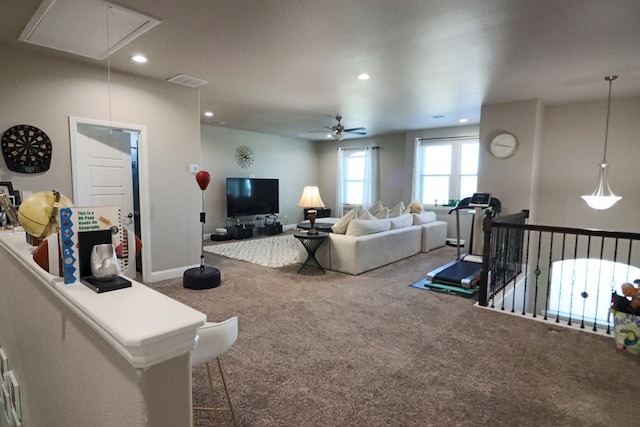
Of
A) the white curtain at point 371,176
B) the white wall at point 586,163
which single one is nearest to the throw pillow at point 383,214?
the white wall at point 586,163

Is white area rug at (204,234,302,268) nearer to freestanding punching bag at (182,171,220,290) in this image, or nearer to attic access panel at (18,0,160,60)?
freestanding punching bag at (182,171,220,290)

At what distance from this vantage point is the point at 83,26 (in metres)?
2.86

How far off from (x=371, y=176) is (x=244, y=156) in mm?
3385

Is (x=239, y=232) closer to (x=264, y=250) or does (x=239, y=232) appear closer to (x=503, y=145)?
(x=264, y=250)

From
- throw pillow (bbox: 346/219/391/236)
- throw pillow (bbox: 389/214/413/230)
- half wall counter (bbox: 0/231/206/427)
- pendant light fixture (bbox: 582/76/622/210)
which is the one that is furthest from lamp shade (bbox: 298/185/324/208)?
half wall counter (bbox: 0/231/206/427)

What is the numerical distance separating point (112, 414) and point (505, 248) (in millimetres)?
4650

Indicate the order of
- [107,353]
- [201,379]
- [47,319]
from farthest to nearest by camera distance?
[201,379] → [47,319] → [107,353]

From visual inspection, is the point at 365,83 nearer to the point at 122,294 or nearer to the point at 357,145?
the point at 122,294

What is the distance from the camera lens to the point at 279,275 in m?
5.14

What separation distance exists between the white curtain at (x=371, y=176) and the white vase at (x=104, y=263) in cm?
868

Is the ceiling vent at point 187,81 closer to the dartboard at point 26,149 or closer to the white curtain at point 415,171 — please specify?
the dartboard at point 26,149

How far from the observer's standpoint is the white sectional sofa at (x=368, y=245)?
17.1 ft

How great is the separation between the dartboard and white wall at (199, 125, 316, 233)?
173 inches

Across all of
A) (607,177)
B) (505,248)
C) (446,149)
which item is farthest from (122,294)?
(446,149)
